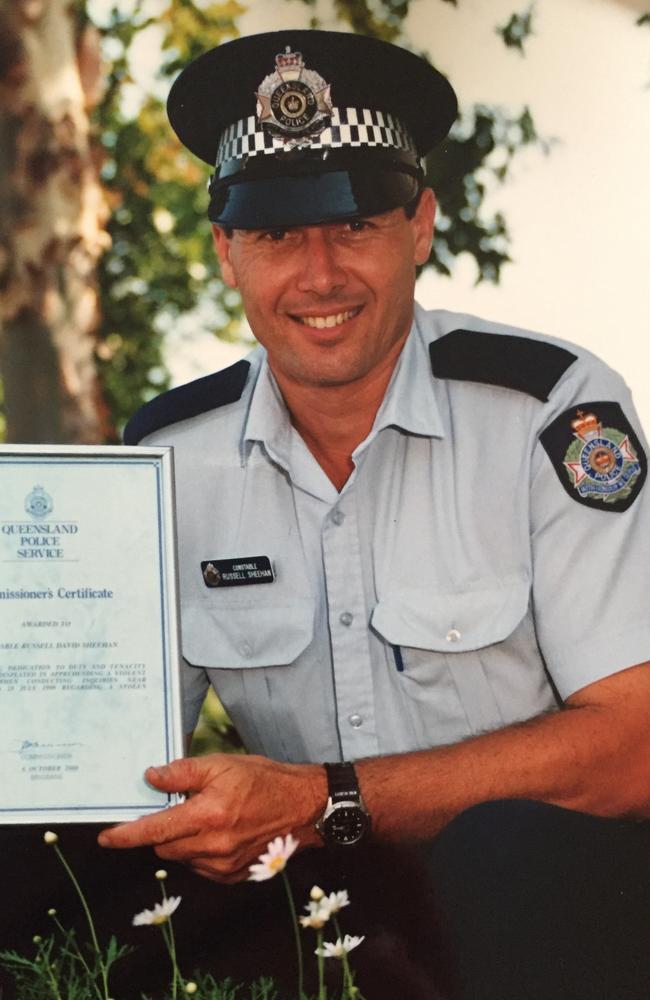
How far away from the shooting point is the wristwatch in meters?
1.91

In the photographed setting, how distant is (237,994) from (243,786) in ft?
1.13

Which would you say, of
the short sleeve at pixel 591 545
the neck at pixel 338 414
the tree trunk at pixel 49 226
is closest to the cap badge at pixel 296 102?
the neck at pixel 338 414

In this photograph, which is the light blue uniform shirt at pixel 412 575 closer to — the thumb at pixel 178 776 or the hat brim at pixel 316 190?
the hat brim at pixel 316 190

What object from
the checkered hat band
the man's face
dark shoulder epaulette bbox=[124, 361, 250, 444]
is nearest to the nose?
the man's face

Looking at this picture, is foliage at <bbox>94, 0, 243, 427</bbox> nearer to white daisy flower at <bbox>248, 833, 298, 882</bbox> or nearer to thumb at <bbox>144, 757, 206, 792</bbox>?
thumb at <bbox>144, 757, 206, 792</bbox>

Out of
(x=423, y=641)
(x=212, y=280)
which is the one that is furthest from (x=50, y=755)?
(x=212, y=280)

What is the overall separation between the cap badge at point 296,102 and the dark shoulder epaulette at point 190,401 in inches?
20.6

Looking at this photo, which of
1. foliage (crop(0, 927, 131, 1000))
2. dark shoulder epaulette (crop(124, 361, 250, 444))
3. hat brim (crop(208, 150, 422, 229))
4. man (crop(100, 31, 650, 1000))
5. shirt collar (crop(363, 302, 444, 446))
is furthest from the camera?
dark shoulder epaulette (crop(124, 361, 250, 444))

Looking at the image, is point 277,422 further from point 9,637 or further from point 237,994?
point 237,994

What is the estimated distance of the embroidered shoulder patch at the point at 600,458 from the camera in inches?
83.2

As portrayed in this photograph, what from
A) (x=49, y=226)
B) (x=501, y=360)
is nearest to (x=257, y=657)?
(x=501, y=360)

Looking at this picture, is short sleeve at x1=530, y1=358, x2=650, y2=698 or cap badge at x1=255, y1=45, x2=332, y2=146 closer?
short sleeve at x1=530, y1=358, x2=650, y2=698

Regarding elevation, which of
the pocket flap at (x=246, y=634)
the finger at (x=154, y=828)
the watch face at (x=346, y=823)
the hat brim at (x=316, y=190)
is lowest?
the watch face at (x=346, y=823)

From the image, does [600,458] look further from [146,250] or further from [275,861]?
[146,250]
